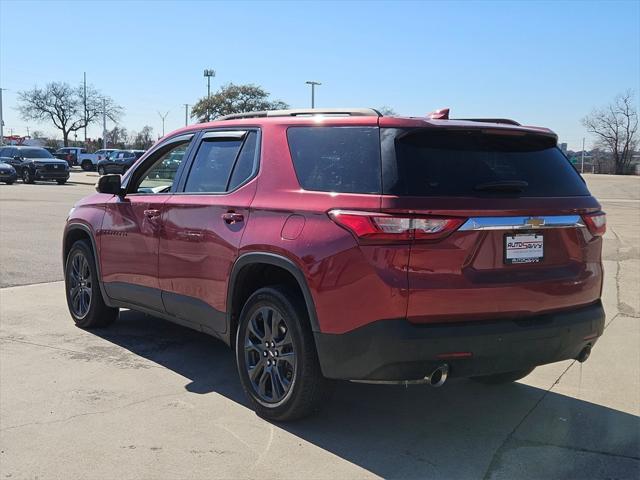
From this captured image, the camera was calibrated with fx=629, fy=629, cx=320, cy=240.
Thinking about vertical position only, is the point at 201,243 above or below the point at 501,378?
above

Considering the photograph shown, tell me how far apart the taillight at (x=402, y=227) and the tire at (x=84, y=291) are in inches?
137

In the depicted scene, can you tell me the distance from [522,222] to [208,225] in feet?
6.86

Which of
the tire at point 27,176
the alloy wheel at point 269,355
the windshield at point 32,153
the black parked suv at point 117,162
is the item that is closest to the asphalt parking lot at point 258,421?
the alloy wheel at point 269,355

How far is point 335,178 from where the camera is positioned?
3.62 meters

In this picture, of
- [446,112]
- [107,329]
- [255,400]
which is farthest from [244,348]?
[107,329]

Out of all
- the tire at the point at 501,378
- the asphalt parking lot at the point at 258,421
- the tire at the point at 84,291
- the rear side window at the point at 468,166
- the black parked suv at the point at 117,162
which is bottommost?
the asphalt parking lot at the point at 258,421

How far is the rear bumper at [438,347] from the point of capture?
3.26m

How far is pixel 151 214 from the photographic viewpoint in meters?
5.01

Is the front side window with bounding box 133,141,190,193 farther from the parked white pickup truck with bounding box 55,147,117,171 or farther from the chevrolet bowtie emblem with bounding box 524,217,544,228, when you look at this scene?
the parked white pickup truck with bounding box 55,147,117,171

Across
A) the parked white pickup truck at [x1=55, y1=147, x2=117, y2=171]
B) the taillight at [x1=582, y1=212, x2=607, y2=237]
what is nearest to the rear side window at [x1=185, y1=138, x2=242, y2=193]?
the taillight at [x1=582, y1=212, x2=607, y2=237]

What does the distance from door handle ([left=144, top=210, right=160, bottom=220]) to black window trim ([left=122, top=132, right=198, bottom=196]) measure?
17cm

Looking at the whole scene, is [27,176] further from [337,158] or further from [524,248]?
[524,248]

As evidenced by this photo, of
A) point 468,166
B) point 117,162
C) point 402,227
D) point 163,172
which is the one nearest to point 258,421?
point 402,227

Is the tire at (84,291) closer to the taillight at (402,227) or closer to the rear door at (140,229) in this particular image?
the rear door at (140,229)
